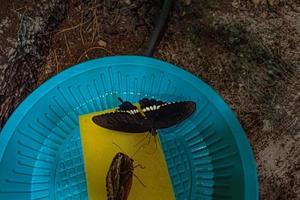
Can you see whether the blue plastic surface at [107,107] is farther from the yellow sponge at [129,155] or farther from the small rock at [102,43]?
the small rock at [102,43]

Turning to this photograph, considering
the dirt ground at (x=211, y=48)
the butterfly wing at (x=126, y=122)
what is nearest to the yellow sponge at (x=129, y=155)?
the butterfly wing at (x=126, y=122)

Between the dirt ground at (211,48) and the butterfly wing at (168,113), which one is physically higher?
the dirt ground at (211,48)

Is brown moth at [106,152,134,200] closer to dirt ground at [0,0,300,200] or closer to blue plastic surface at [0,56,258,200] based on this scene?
blue plastic surface at [0,56,258,200]

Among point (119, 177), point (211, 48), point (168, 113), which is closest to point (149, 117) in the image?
point (168, 113)

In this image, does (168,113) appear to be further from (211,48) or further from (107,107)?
(211,48)

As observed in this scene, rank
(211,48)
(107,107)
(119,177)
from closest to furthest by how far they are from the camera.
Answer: (119,177) < (107,107) < (211,48)

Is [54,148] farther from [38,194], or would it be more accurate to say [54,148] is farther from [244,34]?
[244,34]

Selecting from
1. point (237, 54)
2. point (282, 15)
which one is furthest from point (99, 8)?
point (282, 15)
